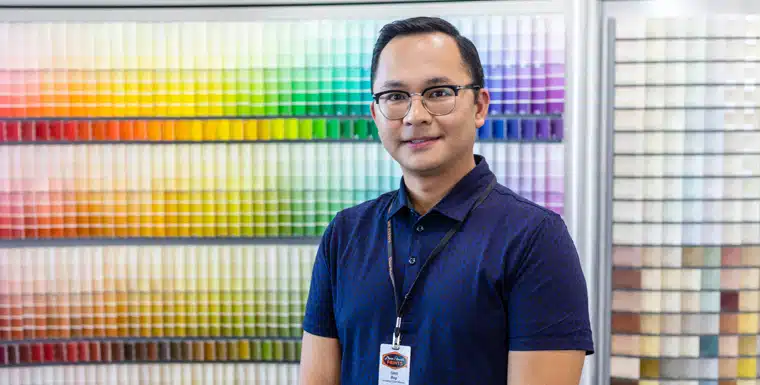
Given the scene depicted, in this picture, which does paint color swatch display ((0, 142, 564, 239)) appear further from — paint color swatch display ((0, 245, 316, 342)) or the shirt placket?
the shirt placket

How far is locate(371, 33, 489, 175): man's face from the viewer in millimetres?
1173

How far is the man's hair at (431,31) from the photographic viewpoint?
3.95 feet

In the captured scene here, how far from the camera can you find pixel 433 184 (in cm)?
125

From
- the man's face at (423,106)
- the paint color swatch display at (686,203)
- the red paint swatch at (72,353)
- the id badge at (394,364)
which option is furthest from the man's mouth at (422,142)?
the red paint swatch at (72,353)

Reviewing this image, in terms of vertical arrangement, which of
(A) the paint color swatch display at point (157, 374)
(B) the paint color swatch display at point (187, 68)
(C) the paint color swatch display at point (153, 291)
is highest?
(B) the paint color swatch display at point (187, 68)

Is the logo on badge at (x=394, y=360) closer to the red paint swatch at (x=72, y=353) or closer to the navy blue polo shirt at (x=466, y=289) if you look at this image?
the navy blue polo shirt at (x=466, y=289)

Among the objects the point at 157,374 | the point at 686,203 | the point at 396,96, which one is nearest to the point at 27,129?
the point at 157,374

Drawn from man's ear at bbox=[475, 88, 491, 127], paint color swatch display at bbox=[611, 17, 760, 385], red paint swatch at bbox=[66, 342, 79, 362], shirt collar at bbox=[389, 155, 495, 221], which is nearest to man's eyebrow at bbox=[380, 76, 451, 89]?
man's ear at bbox=[475, 88, 491, 127]

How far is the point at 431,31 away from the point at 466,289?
513 mm

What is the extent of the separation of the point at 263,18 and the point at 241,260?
928 mm

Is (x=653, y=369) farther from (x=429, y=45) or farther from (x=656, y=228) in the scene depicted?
(x=429, y=45)

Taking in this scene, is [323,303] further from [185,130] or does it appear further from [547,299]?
[185,130]

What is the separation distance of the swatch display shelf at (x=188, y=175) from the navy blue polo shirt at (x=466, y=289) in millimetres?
1008

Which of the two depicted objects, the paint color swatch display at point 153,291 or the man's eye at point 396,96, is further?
the paint color swatch display at point 153,291
